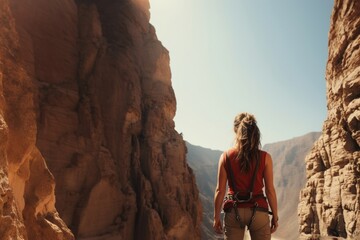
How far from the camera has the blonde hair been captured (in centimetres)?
336

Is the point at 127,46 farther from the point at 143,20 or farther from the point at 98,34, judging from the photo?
the point at 143,20

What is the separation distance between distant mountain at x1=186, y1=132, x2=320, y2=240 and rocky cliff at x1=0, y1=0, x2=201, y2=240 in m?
35.8

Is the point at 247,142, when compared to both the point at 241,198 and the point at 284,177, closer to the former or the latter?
the point at 241,198

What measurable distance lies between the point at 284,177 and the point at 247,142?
4216 inches

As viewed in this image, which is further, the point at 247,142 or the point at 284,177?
the point at 284,177

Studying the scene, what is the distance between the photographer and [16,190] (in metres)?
6.73

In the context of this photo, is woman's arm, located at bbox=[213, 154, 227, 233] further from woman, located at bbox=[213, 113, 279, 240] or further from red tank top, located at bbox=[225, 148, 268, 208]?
red tank top, located at bbox=[225, 148, 268, 208]

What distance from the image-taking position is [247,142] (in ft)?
11.0

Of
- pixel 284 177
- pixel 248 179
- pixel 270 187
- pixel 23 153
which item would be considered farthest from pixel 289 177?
pixel 248 179

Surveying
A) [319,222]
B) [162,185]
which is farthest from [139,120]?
[319,222]

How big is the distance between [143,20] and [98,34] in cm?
653

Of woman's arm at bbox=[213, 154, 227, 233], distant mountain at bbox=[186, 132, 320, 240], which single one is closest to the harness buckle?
woman's arm at bbox=[213, 154, 227, 233]

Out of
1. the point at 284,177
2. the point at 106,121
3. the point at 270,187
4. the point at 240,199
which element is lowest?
the point at 240,199

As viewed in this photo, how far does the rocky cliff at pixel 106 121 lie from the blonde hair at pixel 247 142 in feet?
37.1
